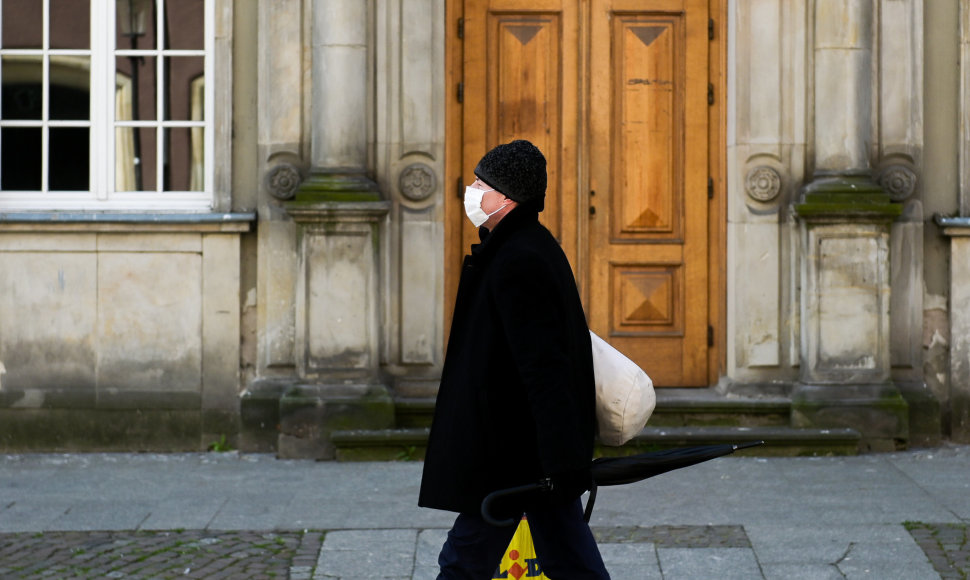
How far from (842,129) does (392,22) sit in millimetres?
3005

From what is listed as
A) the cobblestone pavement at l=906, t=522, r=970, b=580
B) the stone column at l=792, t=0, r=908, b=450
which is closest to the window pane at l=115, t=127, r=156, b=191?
the stone column at l=792, t=0, r=908, b=450

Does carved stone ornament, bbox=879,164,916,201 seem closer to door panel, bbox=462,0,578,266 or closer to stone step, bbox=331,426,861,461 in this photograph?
stone step, bbox=331,426,861,461

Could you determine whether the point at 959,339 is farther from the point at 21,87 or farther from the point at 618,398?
the point at 21,87

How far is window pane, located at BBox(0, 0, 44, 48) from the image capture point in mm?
9602

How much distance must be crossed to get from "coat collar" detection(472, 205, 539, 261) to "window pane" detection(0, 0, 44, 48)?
20.7 ft

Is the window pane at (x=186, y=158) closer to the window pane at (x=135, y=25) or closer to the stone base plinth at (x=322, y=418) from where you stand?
the window pane at (x=135, y=25)

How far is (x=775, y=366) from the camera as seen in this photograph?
9.39 meters

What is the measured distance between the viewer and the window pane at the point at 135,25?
962cm

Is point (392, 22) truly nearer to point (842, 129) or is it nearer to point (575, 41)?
point (575, 41)

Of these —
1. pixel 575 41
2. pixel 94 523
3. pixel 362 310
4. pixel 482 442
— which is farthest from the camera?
pixel 575 41

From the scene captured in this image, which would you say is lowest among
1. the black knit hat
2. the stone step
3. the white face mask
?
the stone step

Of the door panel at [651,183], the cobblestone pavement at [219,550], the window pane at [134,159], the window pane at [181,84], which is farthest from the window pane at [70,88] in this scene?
the cobblestone pavement at [219,550]

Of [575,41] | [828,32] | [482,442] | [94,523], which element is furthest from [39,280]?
[482,442]

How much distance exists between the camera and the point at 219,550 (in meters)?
6.51
